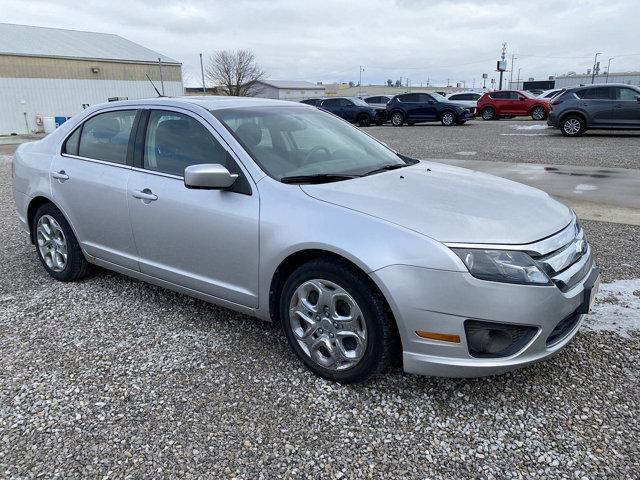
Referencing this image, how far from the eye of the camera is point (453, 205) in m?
2.70

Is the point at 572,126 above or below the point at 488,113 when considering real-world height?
below

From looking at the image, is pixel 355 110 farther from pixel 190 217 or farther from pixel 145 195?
pixel 190 217

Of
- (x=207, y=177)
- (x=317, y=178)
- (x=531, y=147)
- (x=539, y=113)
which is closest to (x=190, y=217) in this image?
(x=207, y=177)

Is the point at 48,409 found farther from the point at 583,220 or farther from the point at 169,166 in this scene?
the point at 583,220

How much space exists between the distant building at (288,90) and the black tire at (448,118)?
151ft

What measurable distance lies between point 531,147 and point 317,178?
1221 cm

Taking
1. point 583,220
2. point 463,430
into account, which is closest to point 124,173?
point 463,430

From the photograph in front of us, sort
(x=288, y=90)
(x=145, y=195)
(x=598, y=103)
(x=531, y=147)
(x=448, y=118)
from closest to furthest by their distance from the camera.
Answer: (x=145, y=195) < (x=531, y=147) < (x=598, y=103) < (x=448, y=118) < (x=288, y=90)

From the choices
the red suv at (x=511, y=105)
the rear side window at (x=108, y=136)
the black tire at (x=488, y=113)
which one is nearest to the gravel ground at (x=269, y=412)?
the rear side window at (x=108, y=136)

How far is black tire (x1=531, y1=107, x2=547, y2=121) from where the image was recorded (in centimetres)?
2384

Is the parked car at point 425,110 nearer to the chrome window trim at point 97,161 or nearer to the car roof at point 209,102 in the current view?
the car roof at point 209,102

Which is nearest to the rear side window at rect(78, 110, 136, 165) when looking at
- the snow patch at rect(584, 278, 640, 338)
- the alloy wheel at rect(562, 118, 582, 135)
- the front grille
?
the front grille

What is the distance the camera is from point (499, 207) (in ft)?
9.02

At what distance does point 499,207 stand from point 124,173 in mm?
2575
